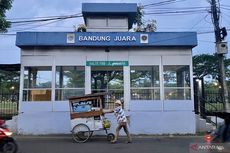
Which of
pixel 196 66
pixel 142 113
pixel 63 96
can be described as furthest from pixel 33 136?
pixel 196 66

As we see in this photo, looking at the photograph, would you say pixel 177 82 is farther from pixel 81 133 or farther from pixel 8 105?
pixel 8 105

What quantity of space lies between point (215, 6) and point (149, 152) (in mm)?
10651

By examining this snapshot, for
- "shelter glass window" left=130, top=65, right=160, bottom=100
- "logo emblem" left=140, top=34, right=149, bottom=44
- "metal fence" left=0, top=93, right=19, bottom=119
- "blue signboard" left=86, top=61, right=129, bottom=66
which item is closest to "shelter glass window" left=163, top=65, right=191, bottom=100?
"shelter glass window" left=130, top=65, right=160, bottom=100

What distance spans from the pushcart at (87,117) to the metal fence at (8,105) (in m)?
7.69

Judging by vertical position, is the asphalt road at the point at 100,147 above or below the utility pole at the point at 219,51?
below

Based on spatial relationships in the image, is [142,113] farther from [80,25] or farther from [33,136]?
[80,25]

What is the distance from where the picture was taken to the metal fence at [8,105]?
2458 cm

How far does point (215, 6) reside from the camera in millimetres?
21594

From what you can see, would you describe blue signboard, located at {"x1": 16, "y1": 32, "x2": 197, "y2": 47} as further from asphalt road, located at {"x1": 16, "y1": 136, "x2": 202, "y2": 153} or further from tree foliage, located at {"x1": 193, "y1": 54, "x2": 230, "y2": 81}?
tree foliage, located at {"x1": 193, "y1": 54, "x2": 230, "y2": 81}

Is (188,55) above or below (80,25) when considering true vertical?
below

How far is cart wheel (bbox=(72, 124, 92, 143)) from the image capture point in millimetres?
17281

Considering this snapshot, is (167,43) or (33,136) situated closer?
(33,136)

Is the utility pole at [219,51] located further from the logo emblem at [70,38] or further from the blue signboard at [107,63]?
the logo emblem at [70,38]

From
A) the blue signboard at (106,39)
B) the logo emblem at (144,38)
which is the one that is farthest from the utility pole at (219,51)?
the logo emblem at (144,38)
